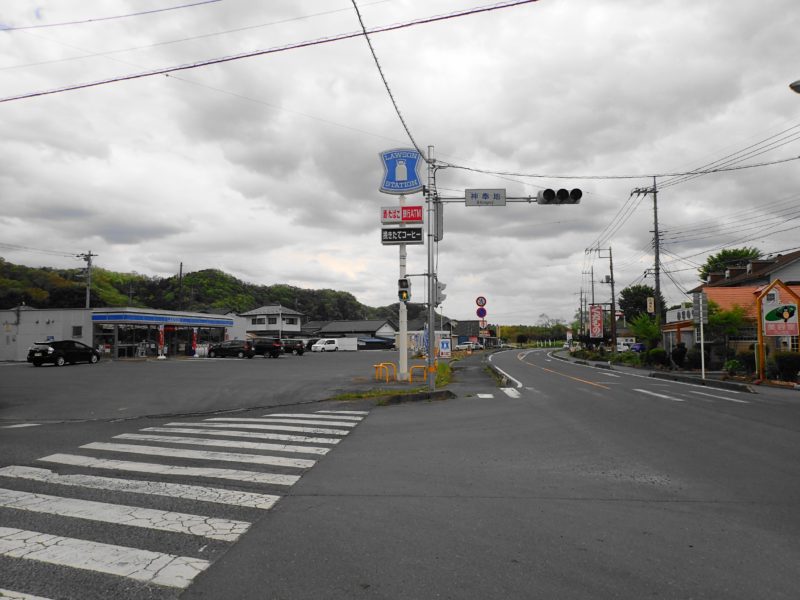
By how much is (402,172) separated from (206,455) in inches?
503

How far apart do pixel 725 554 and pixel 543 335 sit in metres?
158

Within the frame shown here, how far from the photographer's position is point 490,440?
823cm

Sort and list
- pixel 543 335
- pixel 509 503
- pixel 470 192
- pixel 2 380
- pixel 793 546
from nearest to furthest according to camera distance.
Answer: pixel 793 546 < pixel 509 503 < pixel 470 192 < pixel 2 380 < pixel 543 335

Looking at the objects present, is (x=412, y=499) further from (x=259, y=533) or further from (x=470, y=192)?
(x=470, y=192)

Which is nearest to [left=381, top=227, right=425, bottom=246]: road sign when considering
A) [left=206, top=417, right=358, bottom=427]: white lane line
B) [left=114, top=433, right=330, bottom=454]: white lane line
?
[left=206, top=417, right=358, bottom=427]: white lane line

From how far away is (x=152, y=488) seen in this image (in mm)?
5438

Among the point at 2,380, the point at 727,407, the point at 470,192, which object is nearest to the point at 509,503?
the point at 727,407

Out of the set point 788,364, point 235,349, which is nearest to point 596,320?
point 788,364

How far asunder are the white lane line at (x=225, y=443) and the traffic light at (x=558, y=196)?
32.5 ft

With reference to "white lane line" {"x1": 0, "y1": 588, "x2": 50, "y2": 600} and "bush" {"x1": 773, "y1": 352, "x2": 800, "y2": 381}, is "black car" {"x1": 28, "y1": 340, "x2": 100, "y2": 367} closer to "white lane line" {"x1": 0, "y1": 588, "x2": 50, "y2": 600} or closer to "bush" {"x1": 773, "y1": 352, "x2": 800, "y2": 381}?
"white lane line" {"x1": 0, "y1": 588, "x2": 50, "y2": 600}

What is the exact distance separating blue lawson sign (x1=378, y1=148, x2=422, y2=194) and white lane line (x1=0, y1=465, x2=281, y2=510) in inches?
532

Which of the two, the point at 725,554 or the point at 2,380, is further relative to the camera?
the point at 2,380

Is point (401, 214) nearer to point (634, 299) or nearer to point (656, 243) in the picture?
point (656, 243)

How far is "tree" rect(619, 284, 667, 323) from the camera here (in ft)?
283
